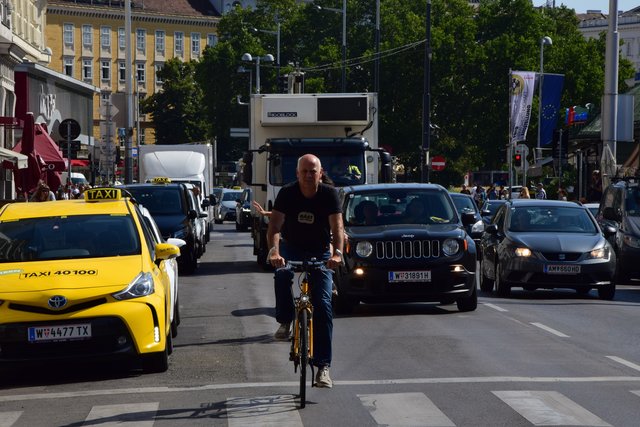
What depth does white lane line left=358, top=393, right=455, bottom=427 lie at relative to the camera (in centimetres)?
978

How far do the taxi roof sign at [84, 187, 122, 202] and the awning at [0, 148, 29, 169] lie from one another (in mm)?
24136

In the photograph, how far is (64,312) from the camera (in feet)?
39.8

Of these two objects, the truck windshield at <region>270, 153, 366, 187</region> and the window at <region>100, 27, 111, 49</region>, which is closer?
the truck windshield at <region>270, 153, 366, 187</region>

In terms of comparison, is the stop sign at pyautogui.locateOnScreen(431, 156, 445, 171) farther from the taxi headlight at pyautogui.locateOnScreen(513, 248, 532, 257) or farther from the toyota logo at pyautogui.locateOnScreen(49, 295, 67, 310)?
the toyota logo at pyautogui.locateOnScreen(49, 295, 67, 310)

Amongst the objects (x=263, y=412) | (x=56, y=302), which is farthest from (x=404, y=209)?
(x=263, y=412)

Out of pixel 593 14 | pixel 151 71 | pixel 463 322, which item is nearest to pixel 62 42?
pixel 151 71

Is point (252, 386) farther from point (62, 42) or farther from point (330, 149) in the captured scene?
point (62, 42)

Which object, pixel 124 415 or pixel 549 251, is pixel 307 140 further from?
pixel 124 415

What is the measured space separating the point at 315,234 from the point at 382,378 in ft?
5.16

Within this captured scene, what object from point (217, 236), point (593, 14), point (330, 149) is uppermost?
point (593, 14)

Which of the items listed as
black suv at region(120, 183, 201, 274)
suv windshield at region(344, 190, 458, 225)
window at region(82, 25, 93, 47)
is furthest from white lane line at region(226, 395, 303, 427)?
window at region(82, 25, 93, 47)

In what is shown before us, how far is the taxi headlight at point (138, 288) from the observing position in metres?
12.3

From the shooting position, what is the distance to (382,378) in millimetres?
12109

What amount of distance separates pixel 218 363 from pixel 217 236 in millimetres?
38115
